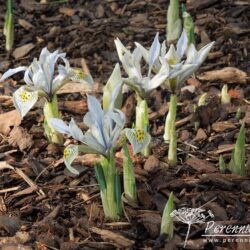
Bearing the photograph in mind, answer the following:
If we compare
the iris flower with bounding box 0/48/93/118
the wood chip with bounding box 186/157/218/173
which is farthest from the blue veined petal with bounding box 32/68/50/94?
the wood chip with bounding box 186/157/218/173

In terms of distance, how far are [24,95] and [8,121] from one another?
542 millimetres

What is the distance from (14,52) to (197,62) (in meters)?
1.85

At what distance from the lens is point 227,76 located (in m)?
3.87

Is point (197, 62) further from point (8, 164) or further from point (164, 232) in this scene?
point (8, 164)

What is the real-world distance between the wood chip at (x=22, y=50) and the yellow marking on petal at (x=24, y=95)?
1.35m

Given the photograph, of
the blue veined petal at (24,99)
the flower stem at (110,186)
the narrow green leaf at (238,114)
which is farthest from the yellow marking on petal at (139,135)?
the narrow green leaf at (238,114)

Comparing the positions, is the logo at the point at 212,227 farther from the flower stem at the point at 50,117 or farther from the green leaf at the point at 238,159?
the flower stem at the point at 50,117

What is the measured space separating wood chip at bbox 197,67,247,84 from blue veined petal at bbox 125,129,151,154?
1.45m

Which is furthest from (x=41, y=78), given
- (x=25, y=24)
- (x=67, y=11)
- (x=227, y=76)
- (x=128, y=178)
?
(x=67, y=11)

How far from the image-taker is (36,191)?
2.94m

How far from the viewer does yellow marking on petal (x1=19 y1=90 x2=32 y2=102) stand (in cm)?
299

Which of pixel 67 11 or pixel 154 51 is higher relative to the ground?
pixel 154 51

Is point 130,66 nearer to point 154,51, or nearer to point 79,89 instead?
point 154,51

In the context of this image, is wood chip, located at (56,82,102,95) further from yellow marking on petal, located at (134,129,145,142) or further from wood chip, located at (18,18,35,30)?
yellow marking on petal, located at (134,129,145,142)
